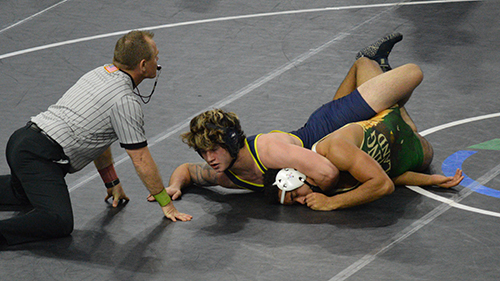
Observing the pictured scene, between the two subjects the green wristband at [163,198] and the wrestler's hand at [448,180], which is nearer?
the green wristband at [163,198]

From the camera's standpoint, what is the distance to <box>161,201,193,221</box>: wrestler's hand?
4.36m

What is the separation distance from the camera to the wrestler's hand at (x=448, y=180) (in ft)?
14.8

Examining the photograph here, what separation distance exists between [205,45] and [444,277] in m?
4.29

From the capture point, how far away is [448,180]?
4543 mm

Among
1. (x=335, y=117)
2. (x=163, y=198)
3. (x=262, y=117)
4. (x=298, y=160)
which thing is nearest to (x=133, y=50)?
(x=163, y=198)

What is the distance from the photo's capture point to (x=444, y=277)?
3.67m

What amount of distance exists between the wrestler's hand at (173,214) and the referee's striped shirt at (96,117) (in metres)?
0.52

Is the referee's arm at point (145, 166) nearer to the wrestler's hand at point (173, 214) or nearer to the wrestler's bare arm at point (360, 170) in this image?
the wrestler's hand at point (173, 214)

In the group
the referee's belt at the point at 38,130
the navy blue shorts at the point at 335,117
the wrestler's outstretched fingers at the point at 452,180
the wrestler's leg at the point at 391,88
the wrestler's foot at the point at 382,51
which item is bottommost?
the wrestler's outstretched fingers at the point at 452,180

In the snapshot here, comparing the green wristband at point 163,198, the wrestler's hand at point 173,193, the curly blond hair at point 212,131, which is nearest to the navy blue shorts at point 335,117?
the curly blond hair at point 212,131

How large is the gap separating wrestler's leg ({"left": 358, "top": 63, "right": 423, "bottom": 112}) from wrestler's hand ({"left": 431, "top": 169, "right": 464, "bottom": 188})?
0.62m

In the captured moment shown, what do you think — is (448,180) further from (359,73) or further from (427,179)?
(359,73)

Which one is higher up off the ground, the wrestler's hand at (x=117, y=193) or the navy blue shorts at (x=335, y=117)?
the navy blue shorts at (x=335, y=117)

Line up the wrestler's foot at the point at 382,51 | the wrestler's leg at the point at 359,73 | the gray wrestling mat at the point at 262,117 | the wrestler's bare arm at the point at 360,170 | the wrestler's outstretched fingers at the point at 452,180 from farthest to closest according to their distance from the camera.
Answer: the wrestler's foot at the point at 382,51 < the wrestler's leg at the point at 359,73 < the wrestler's outstretched fingers at the point at 452,180 < the wrestler's bare arm at the point at 360,170 < the gray wrestling mat at the point at 262,117
